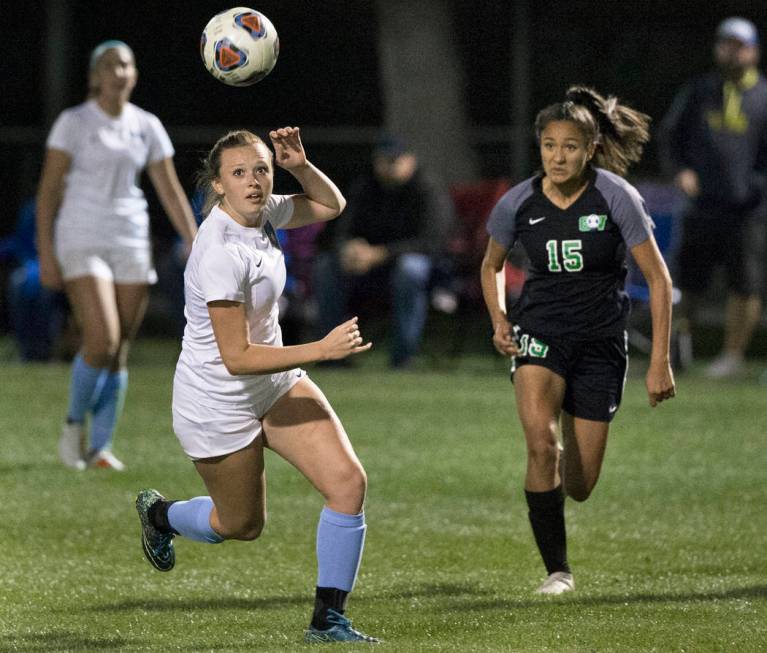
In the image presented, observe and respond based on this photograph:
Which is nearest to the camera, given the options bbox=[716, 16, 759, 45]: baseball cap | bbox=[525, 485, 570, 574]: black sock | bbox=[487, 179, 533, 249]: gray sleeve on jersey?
bbox=[525, 485, 570, 574]: black sock

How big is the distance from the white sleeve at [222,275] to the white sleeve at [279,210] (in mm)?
467

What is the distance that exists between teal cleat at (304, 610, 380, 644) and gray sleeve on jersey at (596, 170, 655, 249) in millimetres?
1869

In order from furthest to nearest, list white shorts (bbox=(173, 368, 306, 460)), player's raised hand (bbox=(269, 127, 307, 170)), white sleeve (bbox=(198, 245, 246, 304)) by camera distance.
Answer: player's raised hand (bbox=(269, 127, 307, 170)) < white shorts (bbox=(173, 368, 306, 460)) < white sleeve (bbox=(198, 245, 246, 304))

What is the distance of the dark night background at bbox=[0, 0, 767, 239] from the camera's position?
20.1m

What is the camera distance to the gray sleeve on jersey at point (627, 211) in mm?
6512

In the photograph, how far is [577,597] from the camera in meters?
6.51

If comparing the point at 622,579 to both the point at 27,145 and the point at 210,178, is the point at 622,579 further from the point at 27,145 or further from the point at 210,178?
the point at 27,145

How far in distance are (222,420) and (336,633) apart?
0.80 metres

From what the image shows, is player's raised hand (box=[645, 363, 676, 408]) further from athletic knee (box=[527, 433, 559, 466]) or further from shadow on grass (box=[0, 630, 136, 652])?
shadow on grass (box=[0, 630, 136, 652])

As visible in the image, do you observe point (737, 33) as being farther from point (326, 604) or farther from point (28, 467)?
point (326, 604)

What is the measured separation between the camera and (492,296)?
6.88m

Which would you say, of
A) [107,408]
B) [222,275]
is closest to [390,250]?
[107,408]

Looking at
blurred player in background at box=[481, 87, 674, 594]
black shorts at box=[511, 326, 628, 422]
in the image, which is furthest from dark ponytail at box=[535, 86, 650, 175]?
black shorts at box=[511, 326, 628, 422]

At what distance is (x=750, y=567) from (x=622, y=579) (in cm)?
62
